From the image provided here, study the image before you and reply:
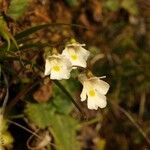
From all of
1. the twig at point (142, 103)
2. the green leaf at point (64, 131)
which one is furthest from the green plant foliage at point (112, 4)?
the green leaf at point (64, 131)

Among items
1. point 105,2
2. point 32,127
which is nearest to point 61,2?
point 105,2

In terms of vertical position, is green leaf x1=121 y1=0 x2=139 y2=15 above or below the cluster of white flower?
above

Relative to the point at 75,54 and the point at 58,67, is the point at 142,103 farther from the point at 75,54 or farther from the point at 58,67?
the point at 58,67

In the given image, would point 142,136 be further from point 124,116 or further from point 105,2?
point 105,2

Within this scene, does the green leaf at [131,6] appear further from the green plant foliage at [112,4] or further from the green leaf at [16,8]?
the green leaf at [16,8]

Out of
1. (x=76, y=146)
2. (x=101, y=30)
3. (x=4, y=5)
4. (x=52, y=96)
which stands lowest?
(x=76, y=146)

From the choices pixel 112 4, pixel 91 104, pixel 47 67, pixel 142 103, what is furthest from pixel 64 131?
pixel 112 4

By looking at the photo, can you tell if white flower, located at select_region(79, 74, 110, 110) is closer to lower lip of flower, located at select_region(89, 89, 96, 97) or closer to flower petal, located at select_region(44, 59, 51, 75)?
lower lip of flower, located at select_region(89, 89, 96, 97)

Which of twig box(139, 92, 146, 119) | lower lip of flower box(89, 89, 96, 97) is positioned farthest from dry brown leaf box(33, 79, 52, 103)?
twig box(139, 92, 146, 119)
